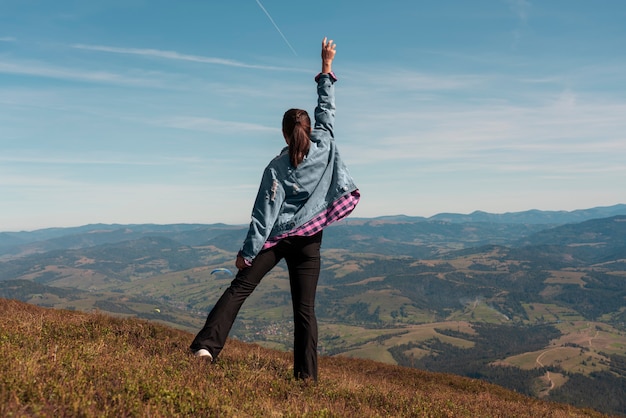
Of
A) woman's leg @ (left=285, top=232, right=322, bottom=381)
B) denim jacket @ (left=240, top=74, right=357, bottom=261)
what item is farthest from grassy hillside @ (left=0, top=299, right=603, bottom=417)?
denim jacket @ (left=240, top=74, right=357, bottom=261)

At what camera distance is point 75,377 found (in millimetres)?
4539

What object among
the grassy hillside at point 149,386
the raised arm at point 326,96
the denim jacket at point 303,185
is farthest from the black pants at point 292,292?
the raised arm at point 326,96

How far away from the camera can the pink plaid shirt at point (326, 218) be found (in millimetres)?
5910

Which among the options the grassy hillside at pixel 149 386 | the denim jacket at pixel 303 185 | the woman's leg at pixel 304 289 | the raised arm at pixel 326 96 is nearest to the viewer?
the grassy hillside at pixel 149 386

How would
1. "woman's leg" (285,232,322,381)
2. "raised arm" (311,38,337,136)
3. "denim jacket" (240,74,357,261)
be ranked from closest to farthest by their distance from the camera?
1. "denim jacket" (240,74,357,261)
2. "woman's leg" (285,232,322,381)
3. "raised arm" (311,38,337,136)

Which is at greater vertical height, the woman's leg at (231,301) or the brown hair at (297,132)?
the brown hair at (297,132)

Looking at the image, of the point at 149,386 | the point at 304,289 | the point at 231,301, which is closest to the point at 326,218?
the point at 304,289

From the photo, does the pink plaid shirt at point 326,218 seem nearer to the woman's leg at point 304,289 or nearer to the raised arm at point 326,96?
the woman's leg at point 304,289

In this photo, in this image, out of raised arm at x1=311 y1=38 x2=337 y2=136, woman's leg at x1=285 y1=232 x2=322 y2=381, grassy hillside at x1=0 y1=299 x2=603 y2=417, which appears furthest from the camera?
raised arm at x1=311 y1=38 x2=337 y2=136

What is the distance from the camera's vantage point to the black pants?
19.4ft

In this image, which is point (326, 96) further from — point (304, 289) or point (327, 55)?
point (304, 289)

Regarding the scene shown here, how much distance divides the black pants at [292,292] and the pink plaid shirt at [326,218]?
9 cm

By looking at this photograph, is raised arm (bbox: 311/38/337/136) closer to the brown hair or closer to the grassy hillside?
the brown hair

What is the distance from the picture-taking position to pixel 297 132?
5891mm
